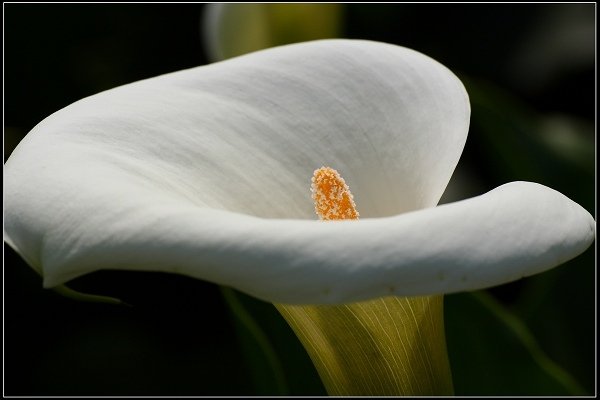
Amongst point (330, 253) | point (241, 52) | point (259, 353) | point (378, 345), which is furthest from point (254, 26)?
point (330, 253)

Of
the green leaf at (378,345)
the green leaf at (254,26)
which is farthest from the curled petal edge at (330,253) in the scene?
the green leaf at (254,26)

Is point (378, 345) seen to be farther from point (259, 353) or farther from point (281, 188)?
point (259, 353)

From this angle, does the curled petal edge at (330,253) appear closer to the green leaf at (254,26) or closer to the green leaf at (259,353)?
the green leaf at (259,353)

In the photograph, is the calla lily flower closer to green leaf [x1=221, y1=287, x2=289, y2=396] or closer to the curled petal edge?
the curled petal edge

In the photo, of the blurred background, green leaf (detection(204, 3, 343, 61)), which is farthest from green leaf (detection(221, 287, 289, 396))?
green leaf (detection(204, 3, 343, 61))

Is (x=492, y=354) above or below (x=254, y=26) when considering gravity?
below

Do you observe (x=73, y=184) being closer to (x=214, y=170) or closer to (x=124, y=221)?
(x=124, y=221)
